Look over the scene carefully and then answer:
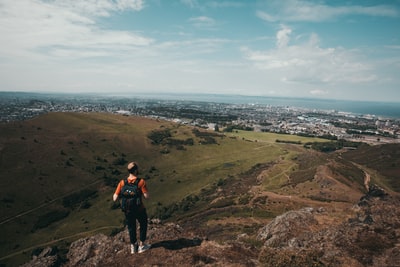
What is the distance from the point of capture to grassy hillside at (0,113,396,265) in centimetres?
8594

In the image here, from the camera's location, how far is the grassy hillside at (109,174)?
8594 centimetres

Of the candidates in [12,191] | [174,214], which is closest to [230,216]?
[174,214]

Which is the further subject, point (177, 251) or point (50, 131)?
point (50, 131)

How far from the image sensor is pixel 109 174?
134 m

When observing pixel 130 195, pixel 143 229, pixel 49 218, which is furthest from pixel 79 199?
pixel 130 195

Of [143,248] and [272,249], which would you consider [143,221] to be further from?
[272,249]

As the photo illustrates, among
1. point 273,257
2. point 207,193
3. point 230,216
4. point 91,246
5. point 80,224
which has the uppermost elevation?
point 273,257

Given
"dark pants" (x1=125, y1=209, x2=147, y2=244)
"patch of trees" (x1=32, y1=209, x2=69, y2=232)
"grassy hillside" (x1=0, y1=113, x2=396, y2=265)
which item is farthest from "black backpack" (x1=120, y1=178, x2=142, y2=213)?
"patch of trees" (x1=32, y1=209, x2=69, y2=232)

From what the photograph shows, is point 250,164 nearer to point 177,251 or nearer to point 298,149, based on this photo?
point 298,149

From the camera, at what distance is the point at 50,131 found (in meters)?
173

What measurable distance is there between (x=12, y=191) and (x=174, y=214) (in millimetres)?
67126

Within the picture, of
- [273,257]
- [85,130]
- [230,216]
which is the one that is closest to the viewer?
[273,257]

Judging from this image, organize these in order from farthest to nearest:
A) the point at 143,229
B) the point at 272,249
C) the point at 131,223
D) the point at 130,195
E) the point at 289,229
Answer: the point at 289,229, the point at 272,249, the point at 143,229, the point at 131,223, the point at 130,195

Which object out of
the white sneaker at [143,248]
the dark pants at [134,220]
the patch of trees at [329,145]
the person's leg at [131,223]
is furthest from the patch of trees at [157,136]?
the person's leg at [131,223]
